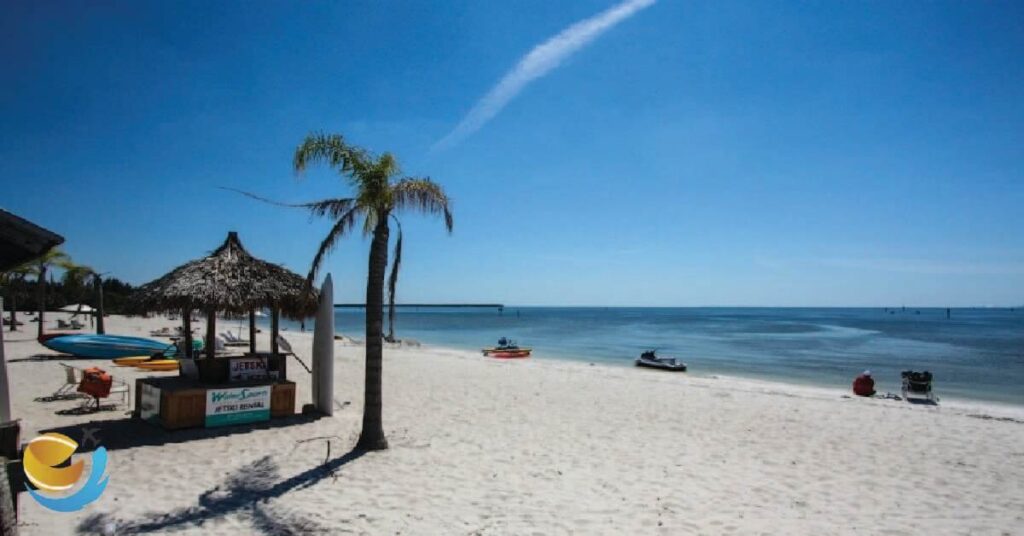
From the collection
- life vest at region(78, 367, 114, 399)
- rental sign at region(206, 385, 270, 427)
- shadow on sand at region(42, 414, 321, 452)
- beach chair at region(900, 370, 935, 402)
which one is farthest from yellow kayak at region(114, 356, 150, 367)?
beach chair at region(900, 370, 935, 402)

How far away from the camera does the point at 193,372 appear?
31.7 ft

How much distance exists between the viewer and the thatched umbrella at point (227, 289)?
930 cm

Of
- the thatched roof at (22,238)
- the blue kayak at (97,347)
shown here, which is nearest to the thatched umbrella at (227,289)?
the thatched roof at (22,238)

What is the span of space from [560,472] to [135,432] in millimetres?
6673

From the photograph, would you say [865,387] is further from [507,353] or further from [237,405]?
[237,405]

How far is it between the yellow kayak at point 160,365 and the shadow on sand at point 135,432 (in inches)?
257

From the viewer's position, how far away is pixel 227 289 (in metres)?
9.47

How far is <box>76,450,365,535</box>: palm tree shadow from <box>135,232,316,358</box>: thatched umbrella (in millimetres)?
3155

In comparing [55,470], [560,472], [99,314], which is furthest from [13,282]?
[55,470]

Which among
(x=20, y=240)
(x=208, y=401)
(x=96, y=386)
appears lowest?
(x=208, y=401)

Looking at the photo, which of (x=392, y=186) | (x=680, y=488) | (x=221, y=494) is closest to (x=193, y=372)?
(x=221, y=494)

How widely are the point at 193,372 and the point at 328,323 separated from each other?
2.44 m

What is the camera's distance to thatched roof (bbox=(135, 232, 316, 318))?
30.5 feet

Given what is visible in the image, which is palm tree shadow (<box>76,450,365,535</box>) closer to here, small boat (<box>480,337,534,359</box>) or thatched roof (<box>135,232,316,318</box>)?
thatched roof (<box>135,232,316,318</box>)
